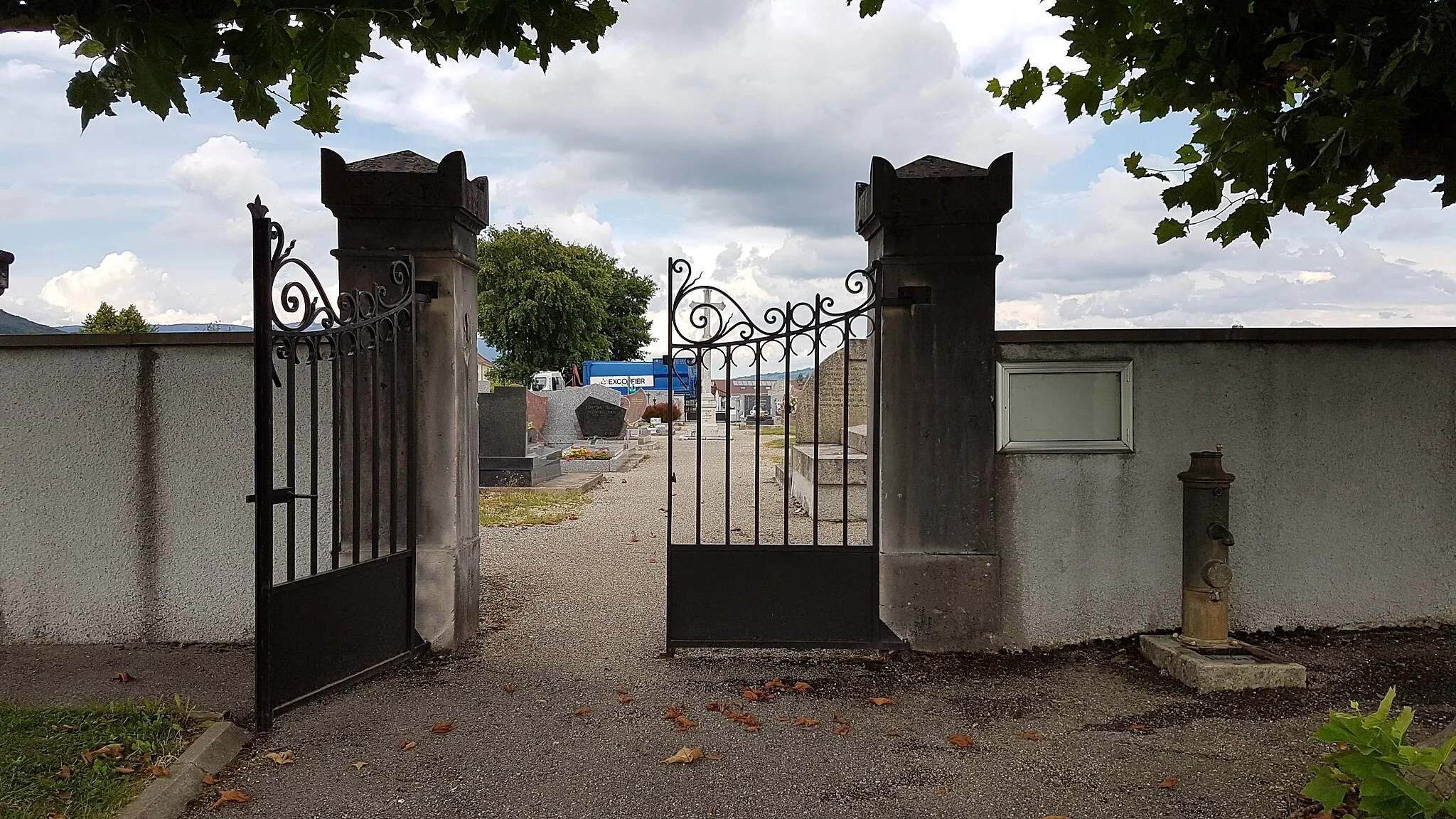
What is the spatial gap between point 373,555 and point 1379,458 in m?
5.85

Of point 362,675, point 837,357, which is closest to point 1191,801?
point 362,675

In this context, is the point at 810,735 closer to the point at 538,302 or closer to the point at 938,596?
the point at 938,596

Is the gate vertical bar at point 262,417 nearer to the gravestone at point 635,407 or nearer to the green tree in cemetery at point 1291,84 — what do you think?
the green tree in cemetery at point 1291,84

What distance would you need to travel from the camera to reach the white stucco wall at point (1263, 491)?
222 inches

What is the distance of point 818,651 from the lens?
5656 mm

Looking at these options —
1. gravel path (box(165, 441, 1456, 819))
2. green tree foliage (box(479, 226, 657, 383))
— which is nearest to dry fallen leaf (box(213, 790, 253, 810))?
gravel path (box(165, 441, 1456, 819))

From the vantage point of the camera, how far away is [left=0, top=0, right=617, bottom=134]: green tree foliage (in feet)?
11.3

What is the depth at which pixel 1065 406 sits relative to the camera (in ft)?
18.5

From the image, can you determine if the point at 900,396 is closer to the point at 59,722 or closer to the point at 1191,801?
the point at 1191,801

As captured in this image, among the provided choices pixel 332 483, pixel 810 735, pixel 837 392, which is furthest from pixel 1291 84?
pixel 837 392

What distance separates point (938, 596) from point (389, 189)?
3.95m

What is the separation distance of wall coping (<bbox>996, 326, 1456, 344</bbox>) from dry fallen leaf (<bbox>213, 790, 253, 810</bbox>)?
173 inches

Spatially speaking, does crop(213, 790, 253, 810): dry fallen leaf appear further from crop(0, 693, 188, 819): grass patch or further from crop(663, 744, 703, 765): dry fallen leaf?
crop(663, 744, 703, 765): dry fallen leaf

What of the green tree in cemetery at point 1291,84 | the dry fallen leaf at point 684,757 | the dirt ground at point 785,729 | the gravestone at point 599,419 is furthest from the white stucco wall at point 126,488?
the gravestone at point 599,419
